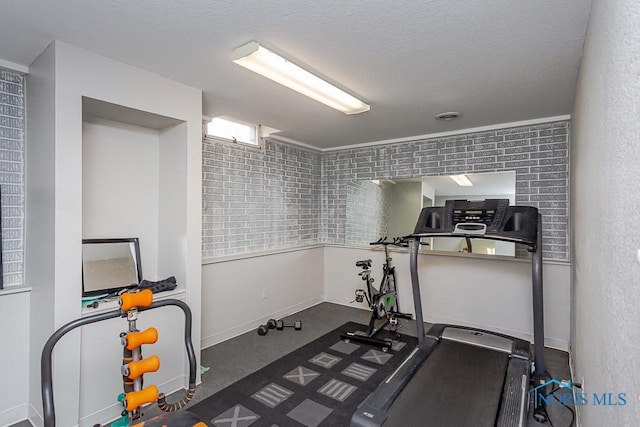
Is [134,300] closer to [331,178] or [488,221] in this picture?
[488,221]

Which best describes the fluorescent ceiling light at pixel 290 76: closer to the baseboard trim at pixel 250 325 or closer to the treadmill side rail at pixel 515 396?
the treadmill side rail at pixel 515 396

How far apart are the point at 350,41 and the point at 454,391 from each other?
2.38m

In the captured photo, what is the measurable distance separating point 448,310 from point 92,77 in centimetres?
418

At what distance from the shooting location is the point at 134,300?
1782 mm

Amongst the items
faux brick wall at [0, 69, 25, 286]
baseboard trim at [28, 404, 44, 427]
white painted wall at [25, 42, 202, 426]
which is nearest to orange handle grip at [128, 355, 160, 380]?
white painted wall at [25, 42, 202, 426]

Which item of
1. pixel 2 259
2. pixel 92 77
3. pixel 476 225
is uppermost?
pixel 92 77

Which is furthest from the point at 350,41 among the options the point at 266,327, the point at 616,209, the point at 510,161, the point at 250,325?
the point at 250,325

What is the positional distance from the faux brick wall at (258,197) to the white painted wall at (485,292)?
119 cm

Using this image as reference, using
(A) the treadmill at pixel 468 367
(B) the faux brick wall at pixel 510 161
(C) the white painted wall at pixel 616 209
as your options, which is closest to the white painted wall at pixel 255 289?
(B) the faux brick wall at pixel 510 161

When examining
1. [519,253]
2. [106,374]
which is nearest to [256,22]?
[106,374]

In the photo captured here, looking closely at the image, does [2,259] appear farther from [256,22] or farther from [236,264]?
[256,22]

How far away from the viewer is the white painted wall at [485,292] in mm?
3441

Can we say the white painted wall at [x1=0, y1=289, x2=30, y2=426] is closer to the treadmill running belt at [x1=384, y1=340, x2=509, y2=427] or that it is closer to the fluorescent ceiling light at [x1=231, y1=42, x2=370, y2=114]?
the fluorescent ceiling light at [x1=231, y1=42, x2=370, y2=114]

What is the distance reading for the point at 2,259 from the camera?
2.25 metres
